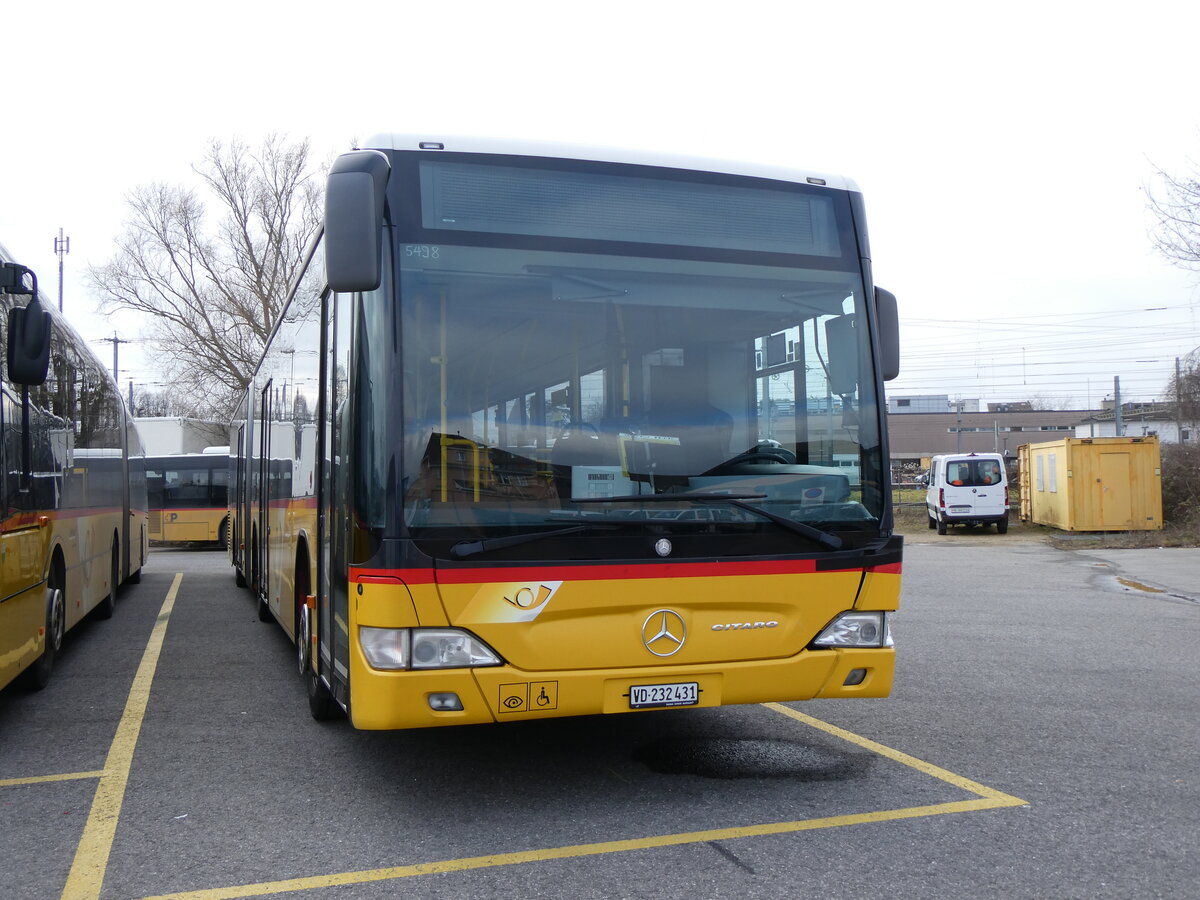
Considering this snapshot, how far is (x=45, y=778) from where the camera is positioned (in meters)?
5.69

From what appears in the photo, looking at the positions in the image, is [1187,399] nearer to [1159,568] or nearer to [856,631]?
[1159,568]

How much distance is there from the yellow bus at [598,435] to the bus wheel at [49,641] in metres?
3.64

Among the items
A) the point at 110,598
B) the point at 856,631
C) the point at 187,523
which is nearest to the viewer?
the point at 856,631

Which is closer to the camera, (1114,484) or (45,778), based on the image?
(45,778)

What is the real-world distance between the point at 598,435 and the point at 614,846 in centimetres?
173

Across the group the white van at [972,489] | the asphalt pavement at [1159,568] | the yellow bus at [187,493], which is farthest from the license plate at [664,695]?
the yellow bus at [187,493]

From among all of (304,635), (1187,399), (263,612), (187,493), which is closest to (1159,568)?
(263,612)

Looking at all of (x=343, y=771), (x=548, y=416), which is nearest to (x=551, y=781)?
(x=343, y=771)

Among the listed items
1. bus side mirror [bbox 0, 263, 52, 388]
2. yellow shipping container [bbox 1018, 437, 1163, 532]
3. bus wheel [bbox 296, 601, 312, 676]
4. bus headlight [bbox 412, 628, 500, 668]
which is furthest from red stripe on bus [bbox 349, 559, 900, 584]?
yellow shipping container [bbox 1018, 437, 1163, 532]

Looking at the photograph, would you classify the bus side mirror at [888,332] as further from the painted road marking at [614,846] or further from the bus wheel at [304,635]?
the bus wheel at [304,635]

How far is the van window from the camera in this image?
29.0m

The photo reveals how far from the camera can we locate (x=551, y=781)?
5500 mm

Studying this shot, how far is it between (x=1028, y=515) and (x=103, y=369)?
27065 millimetres

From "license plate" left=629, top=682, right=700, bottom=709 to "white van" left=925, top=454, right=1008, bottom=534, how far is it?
83.8ft
